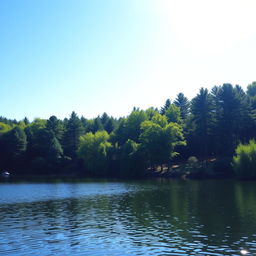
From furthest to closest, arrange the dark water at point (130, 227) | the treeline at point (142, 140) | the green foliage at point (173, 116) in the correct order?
the green foliage at point (173, 116)
the treeline at point (142, 140)
the dark water at point (130, 227)

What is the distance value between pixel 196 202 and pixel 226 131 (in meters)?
56.9

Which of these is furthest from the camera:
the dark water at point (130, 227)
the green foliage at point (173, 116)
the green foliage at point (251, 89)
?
the green foliage at point (251, 89)

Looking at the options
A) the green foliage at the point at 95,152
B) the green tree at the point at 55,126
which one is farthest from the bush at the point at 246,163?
the green tree at the point at 55,126

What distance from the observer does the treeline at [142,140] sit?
95.4m

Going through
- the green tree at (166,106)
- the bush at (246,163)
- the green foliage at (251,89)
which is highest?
the green foliage at (251,89)

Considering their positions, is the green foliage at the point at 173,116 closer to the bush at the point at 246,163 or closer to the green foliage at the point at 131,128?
the green foliage at the point at 131,128

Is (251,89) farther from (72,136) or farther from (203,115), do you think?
(72,136)

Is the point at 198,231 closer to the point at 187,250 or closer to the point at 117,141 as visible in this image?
the point at 187,250

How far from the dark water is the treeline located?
52782 millimetres

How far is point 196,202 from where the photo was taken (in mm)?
41844

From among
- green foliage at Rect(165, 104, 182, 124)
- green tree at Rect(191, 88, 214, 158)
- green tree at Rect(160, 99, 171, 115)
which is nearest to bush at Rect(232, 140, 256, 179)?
green tree at Rect(191, 88, 214, 158)

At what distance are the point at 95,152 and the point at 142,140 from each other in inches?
817

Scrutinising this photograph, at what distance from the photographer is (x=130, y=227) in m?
28.2

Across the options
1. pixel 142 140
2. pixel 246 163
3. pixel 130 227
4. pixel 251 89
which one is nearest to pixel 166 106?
pixel 142 140
